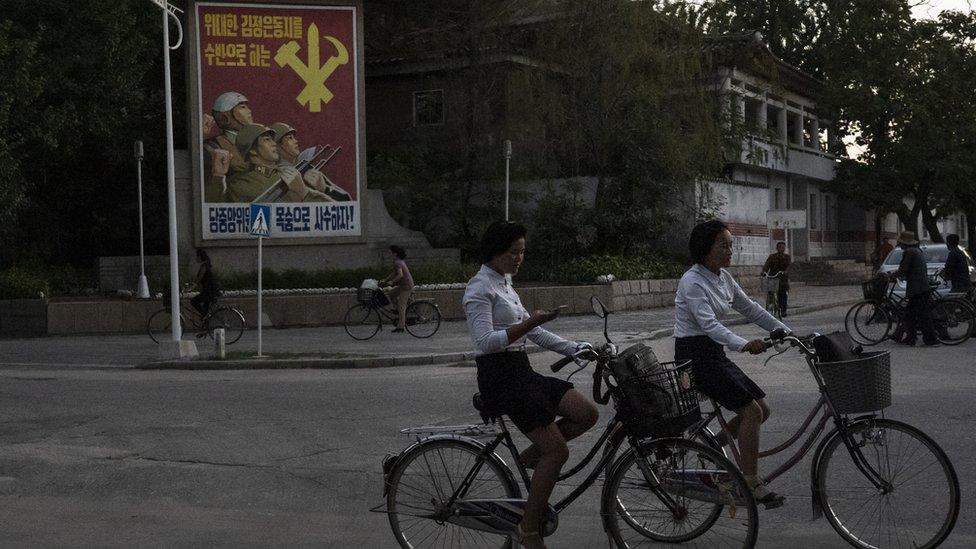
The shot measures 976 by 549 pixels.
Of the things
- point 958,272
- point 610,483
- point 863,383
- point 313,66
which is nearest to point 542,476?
point 610,483

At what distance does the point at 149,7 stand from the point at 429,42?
806cm

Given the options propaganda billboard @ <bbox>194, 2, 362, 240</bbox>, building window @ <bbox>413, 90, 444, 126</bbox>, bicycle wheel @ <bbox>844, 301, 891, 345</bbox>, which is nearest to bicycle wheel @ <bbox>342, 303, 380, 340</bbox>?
propaganda billboard @ <bbox>194, 2, 362, 240</bbox>

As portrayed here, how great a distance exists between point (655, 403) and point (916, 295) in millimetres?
14392

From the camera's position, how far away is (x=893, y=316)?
19.6 m

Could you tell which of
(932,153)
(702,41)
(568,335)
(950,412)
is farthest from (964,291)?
(932,153)

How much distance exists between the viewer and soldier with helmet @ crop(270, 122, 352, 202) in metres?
29.6

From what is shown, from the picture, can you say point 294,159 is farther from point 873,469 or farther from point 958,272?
point 873,469

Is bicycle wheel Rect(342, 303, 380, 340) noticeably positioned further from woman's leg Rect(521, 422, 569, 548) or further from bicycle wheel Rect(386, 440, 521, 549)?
woman's leg Rect(521, 422, 569, 548)

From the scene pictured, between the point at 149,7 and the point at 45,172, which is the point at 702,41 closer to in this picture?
the point at 149,7

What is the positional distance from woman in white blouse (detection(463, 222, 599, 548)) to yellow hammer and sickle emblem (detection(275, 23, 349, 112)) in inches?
975

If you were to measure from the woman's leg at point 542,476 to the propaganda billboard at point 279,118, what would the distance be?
79.6 ft

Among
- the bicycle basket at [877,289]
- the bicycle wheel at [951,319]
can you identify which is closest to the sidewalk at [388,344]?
the bicycle basket at [877,289]

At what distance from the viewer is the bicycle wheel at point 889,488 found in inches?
236

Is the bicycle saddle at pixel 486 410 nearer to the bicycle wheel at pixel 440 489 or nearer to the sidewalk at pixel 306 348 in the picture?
the bicycle wheel at pixel 440 489
